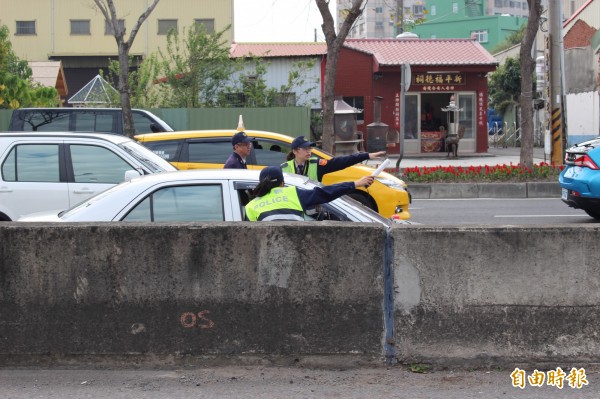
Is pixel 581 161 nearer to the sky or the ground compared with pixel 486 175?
nearer to the sky

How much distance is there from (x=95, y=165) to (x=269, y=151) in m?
3.46

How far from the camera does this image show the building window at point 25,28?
56.2 m

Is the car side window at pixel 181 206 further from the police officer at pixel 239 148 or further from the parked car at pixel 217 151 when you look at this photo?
the parked car at pixel 217 151

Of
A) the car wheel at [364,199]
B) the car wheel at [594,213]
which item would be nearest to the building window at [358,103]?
the car wheel at [594,213]

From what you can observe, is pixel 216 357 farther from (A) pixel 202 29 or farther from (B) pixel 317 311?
(A) pixel 202 29

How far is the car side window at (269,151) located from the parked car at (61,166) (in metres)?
2.86

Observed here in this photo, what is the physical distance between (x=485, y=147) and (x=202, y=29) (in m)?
12.5

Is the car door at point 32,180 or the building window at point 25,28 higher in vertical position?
the building window at point 25,28

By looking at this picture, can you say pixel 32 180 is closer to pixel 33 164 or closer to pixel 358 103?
pixel 33 164

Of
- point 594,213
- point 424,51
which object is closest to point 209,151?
point 594,213

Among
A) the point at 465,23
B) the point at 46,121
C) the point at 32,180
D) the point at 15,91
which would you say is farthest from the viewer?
the point at 465,23

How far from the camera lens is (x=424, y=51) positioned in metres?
36.2

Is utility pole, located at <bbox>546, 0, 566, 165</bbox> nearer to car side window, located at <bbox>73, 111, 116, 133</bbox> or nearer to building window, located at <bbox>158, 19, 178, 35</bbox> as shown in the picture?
car side window, located at <bbox>73, 111, 116, 133</bbox>

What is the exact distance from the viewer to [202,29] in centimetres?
3119
